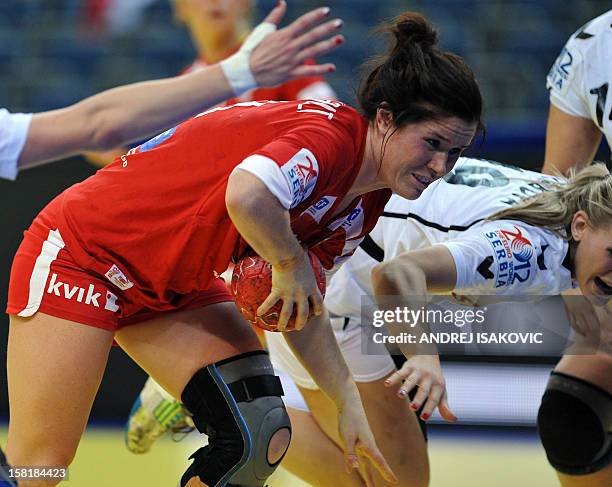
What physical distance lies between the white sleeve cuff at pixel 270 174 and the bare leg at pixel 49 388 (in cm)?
62

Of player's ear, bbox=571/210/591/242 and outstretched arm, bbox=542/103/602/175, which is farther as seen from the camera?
outstretched arm, bbox=542/103/602/175

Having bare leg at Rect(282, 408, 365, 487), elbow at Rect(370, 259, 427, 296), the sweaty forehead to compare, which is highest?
the sweaty forehead

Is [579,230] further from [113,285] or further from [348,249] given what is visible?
[113,285]

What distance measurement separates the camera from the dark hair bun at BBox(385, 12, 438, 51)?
2.36 meters

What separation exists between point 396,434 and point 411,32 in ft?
5.01

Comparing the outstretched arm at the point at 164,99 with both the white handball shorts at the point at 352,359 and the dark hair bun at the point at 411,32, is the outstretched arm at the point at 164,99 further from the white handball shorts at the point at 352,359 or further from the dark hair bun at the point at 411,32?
the white handball shorts at the point at 352,359

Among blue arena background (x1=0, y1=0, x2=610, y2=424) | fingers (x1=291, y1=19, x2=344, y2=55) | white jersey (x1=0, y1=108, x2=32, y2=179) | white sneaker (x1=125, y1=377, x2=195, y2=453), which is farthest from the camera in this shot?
blue arena background (x1=0, y1=0, x2=610, y2=424)

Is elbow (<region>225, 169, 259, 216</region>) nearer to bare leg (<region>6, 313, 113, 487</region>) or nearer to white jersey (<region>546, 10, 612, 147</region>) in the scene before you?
bare leg (<region>6, 313, 113, 487</region>)

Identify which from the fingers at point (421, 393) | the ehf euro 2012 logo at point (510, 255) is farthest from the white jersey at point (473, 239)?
the fingers at point (421, 393)

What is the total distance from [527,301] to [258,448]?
0.95 m

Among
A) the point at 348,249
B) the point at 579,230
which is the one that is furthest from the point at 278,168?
the point at 579,230

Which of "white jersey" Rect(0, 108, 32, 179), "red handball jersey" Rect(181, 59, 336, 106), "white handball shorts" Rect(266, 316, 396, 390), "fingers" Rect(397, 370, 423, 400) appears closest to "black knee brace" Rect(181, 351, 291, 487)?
"fingers" Rect(397, 370, 423, 400)

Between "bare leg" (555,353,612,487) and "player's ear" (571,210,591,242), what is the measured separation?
0.55 meters

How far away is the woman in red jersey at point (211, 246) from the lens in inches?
91.5
